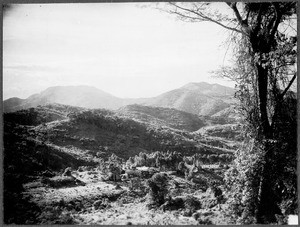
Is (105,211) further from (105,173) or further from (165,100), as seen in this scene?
(165,100)

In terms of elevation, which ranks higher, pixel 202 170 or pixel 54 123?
pixel 54 123

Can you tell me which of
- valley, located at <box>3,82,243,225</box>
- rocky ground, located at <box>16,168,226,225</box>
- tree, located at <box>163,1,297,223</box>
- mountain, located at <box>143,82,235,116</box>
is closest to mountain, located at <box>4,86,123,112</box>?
valley, located at <box>3,82,243,225</box>

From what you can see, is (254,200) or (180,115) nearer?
(254,200)

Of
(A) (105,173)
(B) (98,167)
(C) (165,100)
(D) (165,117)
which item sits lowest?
(B) (98,167)

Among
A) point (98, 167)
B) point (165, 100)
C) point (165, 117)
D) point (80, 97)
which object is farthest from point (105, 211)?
point (165, 100)

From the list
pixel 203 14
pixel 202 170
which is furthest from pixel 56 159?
pixel 203 14

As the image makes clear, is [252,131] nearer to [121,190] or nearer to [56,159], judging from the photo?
[121,190]

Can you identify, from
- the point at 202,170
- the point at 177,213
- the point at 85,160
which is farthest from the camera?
the point at 85,160
